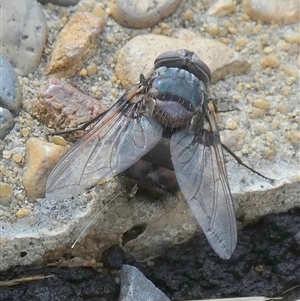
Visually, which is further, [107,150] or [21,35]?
[21,35]

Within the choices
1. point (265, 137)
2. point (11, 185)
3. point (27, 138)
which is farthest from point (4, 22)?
point (265, 137)

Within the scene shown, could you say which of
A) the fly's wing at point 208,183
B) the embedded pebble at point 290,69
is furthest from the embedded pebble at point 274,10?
the fly's wing at point 208,183

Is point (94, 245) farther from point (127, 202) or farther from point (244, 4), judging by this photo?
point (244, 4)

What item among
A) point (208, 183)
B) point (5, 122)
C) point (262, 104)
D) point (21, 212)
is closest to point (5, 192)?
point (21, 212)

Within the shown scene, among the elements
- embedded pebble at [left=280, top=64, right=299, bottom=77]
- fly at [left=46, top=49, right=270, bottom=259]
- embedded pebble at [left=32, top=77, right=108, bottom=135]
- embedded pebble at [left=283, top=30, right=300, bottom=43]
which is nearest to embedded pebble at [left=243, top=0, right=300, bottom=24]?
embedded pebble at [left=283, top=30, right=300, bottom=43]

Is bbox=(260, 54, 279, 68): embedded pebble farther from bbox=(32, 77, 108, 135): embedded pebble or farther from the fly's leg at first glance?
bbox=(32, 77, 108, 135): embedded pebble

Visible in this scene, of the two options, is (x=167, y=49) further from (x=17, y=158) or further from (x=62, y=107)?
(x=17, y=158)
